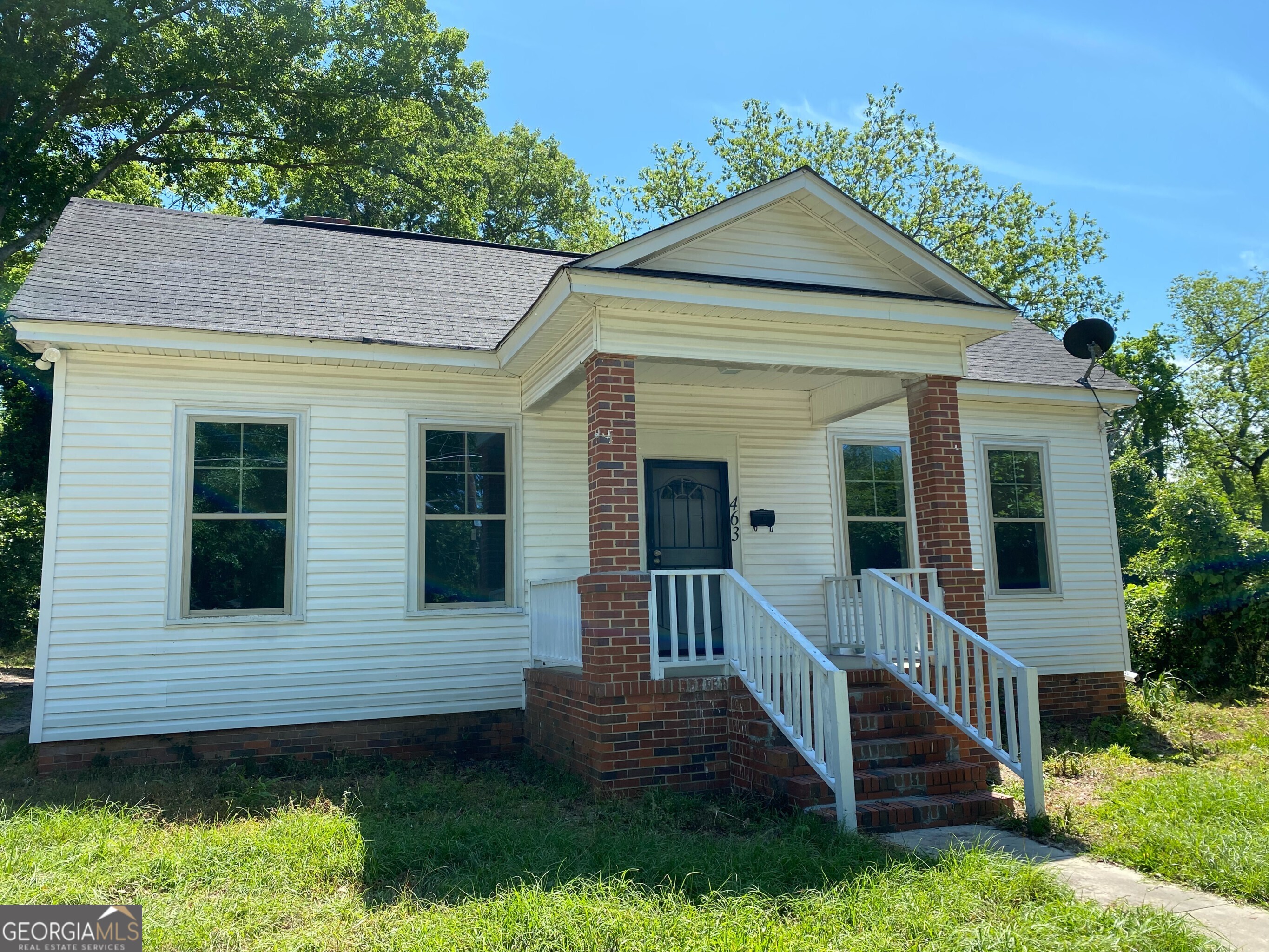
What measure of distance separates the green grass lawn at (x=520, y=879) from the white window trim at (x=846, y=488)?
13.5ft

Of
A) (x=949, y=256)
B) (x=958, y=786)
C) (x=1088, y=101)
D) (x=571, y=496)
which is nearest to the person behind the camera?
(x=958, y=786)

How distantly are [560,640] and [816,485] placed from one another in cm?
357

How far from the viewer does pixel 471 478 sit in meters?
8.74

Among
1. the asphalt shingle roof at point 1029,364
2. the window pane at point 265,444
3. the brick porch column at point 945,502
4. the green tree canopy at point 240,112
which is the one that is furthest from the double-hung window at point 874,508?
the green tree canopy at point 240,112

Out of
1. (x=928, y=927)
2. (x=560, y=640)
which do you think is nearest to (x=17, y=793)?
(x=560, y=640)

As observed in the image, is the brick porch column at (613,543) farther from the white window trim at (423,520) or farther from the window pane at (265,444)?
the window pane at (265,444)

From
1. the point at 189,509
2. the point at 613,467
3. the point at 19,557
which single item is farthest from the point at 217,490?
the point at 19,557

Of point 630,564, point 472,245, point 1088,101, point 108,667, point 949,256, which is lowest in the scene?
point 108,667

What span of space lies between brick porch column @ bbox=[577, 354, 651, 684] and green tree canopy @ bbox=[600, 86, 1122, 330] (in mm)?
23757

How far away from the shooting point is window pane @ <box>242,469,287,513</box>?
8.03 m

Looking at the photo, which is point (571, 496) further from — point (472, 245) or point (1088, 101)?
point (1088, 101)

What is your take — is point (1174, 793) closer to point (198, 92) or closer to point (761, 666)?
point (761, 666)

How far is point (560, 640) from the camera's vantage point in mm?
7766

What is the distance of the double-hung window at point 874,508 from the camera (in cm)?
998
